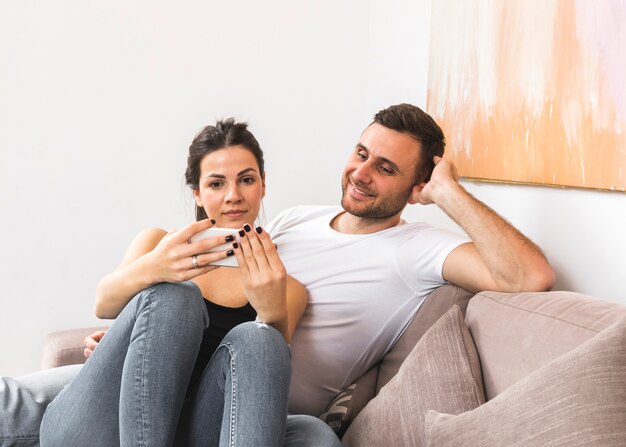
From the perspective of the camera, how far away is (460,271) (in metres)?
1.67

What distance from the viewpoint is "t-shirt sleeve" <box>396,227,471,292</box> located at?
171cm

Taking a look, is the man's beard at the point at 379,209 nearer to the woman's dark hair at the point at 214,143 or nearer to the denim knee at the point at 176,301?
the woman's dark hair at the point at 214,143

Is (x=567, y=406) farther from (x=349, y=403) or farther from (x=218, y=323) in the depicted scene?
(x=218, y=323)

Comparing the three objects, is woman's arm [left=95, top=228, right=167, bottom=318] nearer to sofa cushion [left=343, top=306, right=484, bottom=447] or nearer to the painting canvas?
sofa cushion [left=343, top=306, right=484, bottom=447]

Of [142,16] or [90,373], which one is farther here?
[142,16]

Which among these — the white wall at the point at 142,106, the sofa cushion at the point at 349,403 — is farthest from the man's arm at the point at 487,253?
the white wall at the point at 142,106

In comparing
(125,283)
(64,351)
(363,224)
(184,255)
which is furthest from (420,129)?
(64,351)

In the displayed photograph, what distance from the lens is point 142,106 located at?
9.77 ft

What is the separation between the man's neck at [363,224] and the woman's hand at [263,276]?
1.40ft

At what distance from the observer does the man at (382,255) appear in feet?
5.36

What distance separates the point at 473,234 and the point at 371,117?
1.59 meters

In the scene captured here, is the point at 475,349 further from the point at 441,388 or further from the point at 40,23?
the point at 40,23

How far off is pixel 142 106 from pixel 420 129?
1473mm

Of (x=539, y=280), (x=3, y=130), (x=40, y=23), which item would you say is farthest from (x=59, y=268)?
(x=539, y=280)
